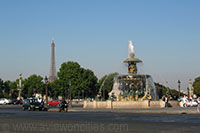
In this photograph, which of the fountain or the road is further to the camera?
the fountain

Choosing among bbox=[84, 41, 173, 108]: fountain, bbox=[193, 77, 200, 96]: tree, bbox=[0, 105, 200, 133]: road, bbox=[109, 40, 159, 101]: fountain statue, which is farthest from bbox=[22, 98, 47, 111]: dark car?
bbox=[193, 77, 200, 96]: tree

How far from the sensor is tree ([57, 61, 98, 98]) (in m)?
106

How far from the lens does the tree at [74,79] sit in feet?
347

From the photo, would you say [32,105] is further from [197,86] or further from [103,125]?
[197,86]

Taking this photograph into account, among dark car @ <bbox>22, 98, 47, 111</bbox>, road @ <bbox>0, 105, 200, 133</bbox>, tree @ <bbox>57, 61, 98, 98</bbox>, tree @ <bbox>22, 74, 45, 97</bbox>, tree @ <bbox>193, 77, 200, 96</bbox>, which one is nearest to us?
road @ <bbox>0, 105, 200, 133</bbox>

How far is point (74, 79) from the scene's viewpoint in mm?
107250

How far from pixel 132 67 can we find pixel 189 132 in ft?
122

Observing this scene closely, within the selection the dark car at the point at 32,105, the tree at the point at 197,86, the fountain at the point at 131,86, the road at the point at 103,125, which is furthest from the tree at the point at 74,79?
the road at the point at 103,125

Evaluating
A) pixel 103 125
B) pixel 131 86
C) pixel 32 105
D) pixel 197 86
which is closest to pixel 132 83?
pixel 131 86

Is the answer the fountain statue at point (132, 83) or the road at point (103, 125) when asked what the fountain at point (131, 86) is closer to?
the fountain statue at point (132, 83)

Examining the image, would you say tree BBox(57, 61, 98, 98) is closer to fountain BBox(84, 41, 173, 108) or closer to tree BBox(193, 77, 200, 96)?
fountain BBox(84, 41, 173, 108)

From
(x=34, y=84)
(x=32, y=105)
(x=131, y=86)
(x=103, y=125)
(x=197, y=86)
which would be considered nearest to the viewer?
(x=103, y=125)

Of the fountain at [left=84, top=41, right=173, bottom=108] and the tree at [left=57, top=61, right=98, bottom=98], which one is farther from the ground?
the tree at [left=57, top=61, right=98, bottom=98]

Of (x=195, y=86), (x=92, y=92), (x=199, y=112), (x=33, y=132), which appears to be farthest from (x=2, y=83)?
(x=33, y=132)
